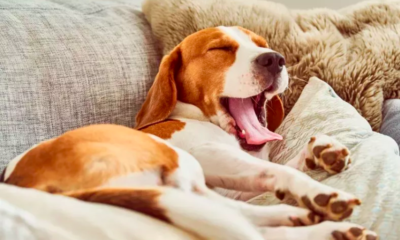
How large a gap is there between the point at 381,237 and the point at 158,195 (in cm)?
44

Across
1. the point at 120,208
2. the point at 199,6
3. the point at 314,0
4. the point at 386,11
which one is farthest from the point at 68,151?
the point at 314,0

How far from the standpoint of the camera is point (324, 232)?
2.76 ft

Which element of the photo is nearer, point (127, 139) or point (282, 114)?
point (127, 139)

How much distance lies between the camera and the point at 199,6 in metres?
1.89

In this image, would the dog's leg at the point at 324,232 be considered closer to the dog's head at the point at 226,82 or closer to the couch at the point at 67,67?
the dog's head at the point at 226,82

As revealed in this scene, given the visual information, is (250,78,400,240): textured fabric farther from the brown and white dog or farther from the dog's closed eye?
the dog's closed eye

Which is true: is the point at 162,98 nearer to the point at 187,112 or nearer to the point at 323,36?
the point at 187,112

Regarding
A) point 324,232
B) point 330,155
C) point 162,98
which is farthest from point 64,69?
point 324,232

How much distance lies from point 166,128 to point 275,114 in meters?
0.44

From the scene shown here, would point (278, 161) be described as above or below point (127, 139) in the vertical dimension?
below

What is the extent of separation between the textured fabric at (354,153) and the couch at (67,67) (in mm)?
564

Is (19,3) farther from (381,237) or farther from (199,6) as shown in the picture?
(381,237)

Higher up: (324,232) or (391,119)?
(324,232)

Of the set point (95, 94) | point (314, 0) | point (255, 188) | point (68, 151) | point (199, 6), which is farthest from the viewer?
point (314, 0)
